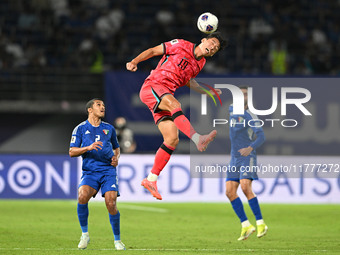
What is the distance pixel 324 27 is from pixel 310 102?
498 centimetres

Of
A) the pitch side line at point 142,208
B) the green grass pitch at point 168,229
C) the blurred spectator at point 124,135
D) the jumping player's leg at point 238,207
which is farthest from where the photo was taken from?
the blurred spectator at point 124,135

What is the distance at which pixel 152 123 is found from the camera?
21.0m

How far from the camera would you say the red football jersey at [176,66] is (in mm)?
9719

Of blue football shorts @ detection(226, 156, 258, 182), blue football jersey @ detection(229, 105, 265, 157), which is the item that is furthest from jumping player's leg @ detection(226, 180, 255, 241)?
blue football jersey @ detection(229, 105, 265, 157)

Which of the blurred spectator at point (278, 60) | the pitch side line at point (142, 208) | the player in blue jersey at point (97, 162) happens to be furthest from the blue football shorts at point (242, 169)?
the blurred spectator at point (278, 60)

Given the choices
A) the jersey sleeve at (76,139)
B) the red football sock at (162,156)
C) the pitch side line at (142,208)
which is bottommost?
the pitch side line at (142,208)

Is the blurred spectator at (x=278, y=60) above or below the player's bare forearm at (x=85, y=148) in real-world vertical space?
above

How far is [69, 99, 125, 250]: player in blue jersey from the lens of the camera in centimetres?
1028

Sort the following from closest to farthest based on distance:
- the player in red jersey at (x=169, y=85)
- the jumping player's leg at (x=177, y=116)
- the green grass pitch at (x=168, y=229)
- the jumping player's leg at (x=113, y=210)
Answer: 1. the jumping player's leg at (x=177, y=116)
2. the player in red jersey at (x=169, y=85)
3. the jumping player's leg at (x=113, y=210)
4. the green grass pitch at (x=168, y=229)

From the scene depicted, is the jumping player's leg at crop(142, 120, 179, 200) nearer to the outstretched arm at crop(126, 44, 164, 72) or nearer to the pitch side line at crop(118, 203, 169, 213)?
the outstretched arm at crop(126, 44, 164, 72)

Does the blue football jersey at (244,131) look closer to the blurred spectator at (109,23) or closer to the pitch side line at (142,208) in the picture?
the pitch side line at (142,208)

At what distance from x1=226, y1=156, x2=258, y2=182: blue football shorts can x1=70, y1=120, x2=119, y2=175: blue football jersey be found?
7.85ft

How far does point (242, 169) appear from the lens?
11906 millimetres

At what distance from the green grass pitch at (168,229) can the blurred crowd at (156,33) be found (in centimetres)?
549
